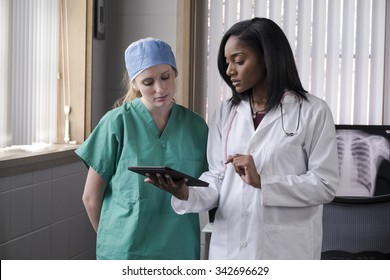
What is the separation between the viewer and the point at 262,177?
1796mm

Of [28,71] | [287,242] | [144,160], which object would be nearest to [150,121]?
[144,160]

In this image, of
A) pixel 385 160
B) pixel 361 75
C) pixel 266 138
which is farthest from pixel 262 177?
pixel 361 75

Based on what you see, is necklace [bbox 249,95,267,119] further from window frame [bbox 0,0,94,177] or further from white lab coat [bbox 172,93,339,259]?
window frame [bbox 0,0,94,177]

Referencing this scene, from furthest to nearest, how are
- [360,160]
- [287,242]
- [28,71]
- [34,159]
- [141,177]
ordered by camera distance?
[28,71]
[34,159]
[360,160]
[141,177]
[287,242]

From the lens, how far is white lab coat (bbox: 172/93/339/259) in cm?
180

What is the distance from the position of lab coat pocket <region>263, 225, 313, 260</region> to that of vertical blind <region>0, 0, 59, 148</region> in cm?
171

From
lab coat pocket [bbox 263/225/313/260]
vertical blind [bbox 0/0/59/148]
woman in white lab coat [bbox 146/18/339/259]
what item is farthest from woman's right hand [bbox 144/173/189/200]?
vertical blind [bbox 0/0/59/148]

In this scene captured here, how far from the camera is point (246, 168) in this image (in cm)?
175

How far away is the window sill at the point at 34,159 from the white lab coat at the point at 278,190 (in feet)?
3.95

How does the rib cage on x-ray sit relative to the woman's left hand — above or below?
below

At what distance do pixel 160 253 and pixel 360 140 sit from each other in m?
1.20

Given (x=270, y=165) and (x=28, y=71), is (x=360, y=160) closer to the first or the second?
(x=270, y=165)

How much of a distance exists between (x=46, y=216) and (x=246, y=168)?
1.78m

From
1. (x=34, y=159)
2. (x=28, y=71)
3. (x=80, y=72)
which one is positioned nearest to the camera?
(x=34, y=159)
